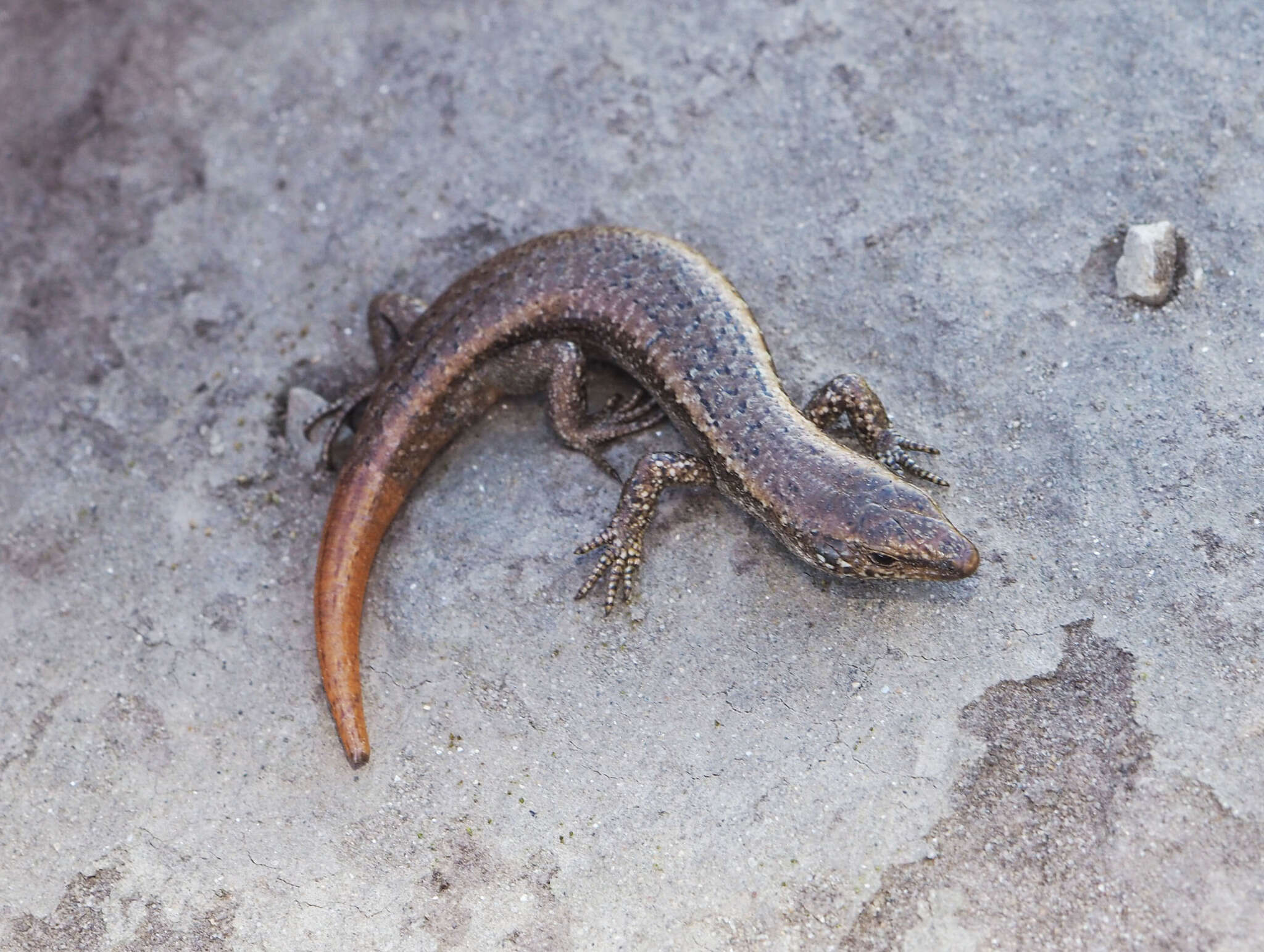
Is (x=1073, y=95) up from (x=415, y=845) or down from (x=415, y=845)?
up

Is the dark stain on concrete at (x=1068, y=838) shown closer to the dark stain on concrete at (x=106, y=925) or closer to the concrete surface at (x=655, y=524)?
the concrete surface at (x=655, y=524)

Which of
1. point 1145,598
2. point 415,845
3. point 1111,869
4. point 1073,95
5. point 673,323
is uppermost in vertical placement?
point 1073,95

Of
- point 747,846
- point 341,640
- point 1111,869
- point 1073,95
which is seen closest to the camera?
point 1111,869

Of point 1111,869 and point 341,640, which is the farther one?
point 341,640

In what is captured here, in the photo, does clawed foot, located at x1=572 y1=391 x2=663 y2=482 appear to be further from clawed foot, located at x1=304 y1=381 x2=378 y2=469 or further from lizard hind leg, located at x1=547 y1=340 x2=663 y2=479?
clawed foot, located at x1=304 y1=381 x2=378 y2=469

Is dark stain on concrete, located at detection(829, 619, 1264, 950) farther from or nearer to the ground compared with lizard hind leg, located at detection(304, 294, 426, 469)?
nearer to the ground

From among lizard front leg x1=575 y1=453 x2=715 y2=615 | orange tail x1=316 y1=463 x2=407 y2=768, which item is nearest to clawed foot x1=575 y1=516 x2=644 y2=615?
lizard front leg x1=575 y1=453 x2=715 y2=615

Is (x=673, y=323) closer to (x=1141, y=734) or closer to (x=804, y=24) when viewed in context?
(x=804, y=24)

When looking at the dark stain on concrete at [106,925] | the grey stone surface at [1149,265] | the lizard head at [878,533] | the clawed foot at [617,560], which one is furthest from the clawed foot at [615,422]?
the dark stain on concrete at [106,925]

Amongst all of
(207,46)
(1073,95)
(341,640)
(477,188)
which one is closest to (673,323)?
(477,188)
